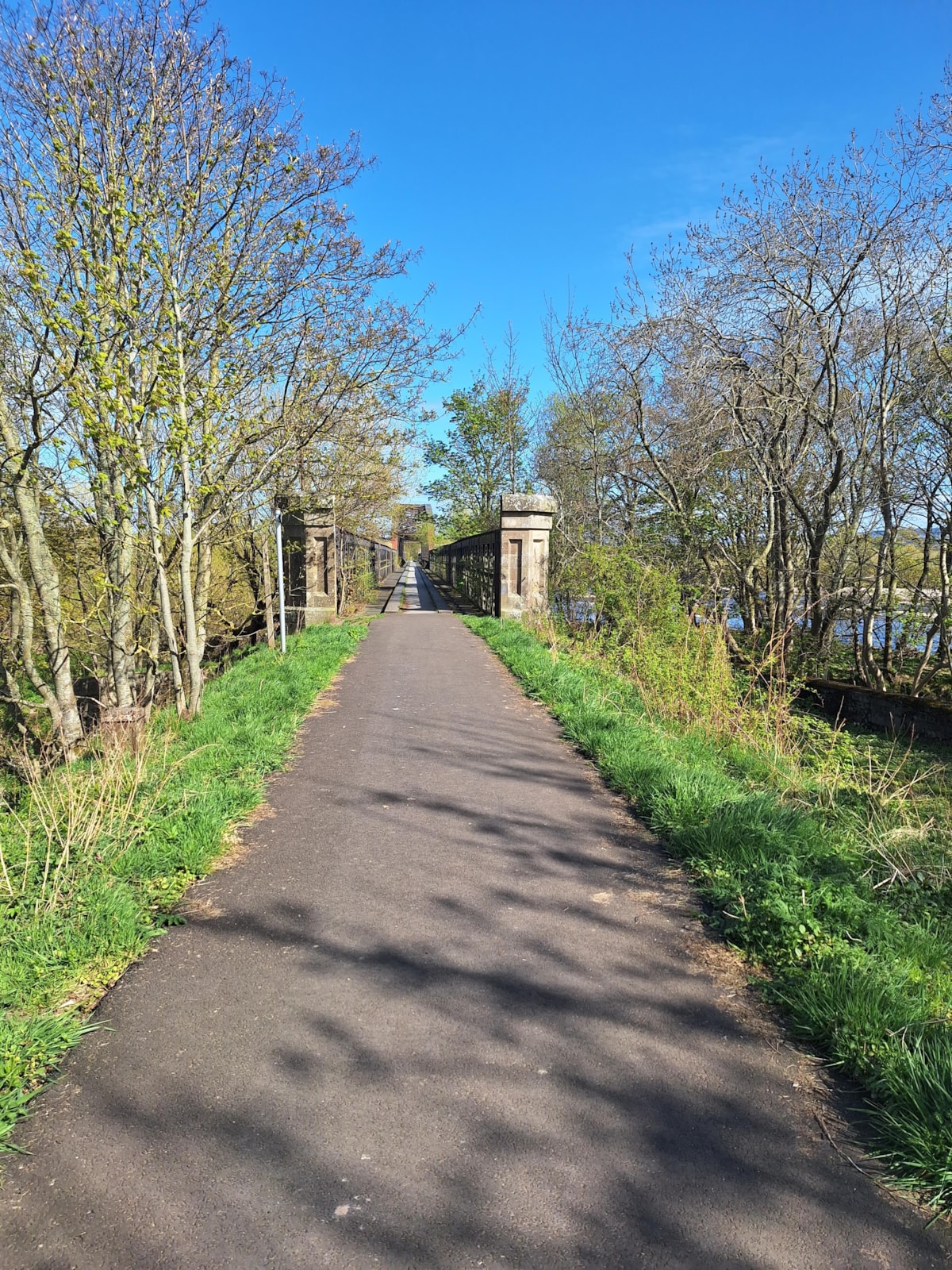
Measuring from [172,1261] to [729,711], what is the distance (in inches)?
250

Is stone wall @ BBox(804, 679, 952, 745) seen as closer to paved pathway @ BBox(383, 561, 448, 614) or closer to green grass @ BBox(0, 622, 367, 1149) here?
green grass @ BBox(0, 622, 367, 1149)

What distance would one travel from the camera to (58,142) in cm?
620

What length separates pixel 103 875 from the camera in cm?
363

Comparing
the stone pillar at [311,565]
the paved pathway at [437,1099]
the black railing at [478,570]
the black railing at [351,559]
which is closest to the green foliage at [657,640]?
the black railing at [478,570]

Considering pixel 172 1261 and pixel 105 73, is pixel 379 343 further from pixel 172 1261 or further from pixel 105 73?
pixel 172 1261

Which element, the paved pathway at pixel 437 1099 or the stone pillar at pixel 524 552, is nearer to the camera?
the paved pathway at pixel 437 1099

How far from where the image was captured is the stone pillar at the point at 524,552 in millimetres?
15438

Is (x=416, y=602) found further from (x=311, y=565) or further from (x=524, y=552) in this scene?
(x=524, y=552)

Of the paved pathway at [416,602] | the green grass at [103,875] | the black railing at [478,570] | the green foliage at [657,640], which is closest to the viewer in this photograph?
the green grass at [103,875]

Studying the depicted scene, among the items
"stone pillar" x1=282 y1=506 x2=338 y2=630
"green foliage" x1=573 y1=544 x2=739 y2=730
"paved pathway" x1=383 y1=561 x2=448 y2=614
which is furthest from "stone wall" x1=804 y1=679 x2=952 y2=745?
"paved pathway" x1=383 y1=561 x2=448 y2=614

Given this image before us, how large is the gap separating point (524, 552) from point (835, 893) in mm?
12399

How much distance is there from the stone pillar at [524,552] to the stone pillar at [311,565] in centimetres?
367

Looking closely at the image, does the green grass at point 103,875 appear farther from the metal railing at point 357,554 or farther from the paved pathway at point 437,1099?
the metal railing at point 357,554

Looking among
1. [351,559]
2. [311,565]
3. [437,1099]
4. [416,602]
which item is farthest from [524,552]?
[437,1099]
